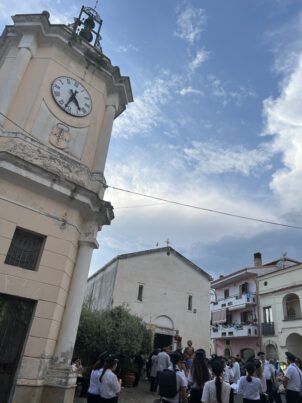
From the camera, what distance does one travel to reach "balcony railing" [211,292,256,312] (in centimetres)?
3388

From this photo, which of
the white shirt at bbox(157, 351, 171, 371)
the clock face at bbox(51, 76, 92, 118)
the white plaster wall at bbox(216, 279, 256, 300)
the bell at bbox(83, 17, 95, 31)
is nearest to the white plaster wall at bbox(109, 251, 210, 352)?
the white plaster wall at bbox(216, 279, 256, 300)

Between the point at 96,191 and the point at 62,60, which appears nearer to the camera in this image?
the point at 96,191

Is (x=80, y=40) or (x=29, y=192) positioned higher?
(x=80, y=40)

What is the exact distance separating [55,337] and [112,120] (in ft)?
24.7

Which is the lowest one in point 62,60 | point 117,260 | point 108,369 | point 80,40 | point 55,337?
point 108,369

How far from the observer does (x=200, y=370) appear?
20.2 feet

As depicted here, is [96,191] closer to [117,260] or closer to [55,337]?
[55,337]

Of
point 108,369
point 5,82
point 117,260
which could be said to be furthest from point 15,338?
point 117,260

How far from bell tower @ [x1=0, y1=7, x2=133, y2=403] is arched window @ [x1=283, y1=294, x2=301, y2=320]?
24.7 meters

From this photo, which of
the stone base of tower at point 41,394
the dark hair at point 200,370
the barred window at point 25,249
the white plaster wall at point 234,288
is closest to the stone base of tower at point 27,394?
the stone base of tower at point 41,394

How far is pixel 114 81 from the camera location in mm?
12414

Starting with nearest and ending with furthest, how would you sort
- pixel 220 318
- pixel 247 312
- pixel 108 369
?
pixel 108 369 → pixel 247 312 → pixel 220 318

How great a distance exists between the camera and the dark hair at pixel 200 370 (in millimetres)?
6133

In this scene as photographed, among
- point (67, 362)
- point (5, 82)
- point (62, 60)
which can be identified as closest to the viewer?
point (67, 362)
